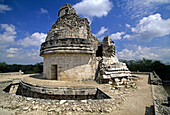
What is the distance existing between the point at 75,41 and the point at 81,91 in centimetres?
468

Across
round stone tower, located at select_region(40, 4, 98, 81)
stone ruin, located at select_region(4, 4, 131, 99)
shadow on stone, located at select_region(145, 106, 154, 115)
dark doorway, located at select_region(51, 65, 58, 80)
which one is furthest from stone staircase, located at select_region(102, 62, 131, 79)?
dark doorway, located at select_region(51, 65, 58, 80)

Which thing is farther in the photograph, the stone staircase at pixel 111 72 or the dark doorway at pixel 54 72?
the dark doorway at pixel 54 72

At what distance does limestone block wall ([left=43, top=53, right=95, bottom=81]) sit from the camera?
820 cm

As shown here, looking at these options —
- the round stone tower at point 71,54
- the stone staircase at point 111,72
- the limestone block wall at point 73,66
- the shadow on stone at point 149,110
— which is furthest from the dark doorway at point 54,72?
the shadow on stone at point 149,110

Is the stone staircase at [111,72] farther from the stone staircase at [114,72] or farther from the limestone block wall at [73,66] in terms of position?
the limestone block wall at [73,66]

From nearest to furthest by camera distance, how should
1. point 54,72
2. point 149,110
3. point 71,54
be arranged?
point 149,110
point 71,54
point 54,72

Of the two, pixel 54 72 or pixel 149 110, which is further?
pixel 54 72

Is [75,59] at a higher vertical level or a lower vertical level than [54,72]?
higher

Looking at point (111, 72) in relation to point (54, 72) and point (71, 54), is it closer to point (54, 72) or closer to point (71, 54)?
point (71, 54)

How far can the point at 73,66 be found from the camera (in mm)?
8242

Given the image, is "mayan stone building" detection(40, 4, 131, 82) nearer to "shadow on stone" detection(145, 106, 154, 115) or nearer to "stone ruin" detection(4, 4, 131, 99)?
"stone ruin" detection(4, 4, 131, 99)

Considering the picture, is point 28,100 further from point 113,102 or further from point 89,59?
point 89,59

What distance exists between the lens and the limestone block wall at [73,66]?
820 centimetres

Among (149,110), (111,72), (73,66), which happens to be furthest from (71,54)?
(149,110)
